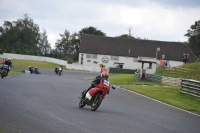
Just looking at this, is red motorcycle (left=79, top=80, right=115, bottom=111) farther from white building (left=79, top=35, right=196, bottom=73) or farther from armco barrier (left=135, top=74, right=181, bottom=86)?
white building (left=79, top=35, right=196, bottom=73)

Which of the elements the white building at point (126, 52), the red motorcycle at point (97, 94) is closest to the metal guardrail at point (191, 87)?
the red motorcycle at point (97, 94)

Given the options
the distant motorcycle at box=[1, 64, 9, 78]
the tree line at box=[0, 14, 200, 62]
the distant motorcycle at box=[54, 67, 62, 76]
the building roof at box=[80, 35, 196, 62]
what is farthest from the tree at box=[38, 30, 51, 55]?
the distant motorcycle at box=[1, 64, 9, 78]

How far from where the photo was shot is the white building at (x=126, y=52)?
308 ft

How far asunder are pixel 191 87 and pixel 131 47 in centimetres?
6942

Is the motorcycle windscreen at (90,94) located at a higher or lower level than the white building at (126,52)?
lower

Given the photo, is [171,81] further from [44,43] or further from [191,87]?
[44,43]

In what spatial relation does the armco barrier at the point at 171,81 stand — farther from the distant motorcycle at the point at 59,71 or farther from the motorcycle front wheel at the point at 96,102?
the motorcycle front wheel at the point at 96,102

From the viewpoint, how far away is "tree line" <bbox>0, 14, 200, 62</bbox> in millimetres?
104188

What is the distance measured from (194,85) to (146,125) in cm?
1488

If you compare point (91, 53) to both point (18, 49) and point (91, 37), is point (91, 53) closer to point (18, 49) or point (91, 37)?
point (91, 37)

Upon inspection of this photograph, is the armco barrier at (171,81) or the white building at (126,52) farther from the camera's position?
the white building at (126,52)

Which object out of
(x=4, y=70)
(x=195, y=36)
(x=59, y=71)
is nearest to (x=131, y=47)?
(x=195, y=36)

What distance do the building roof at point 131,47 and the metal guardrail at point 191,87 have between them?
65.8 m

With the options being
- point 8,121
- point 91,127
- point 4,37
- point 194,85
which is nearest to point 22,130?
point 8,121
